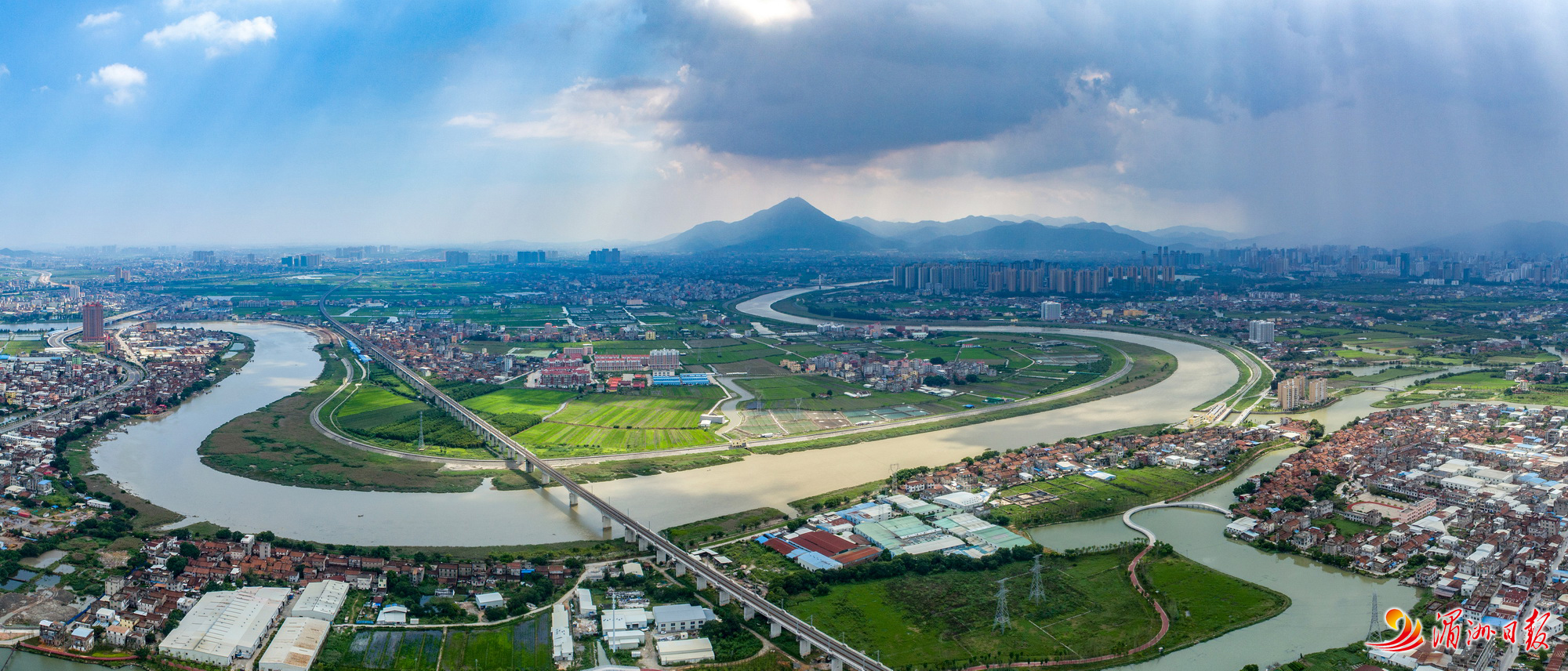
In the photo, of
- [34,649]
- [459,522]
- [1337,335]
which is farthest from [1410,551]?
[1337,335]

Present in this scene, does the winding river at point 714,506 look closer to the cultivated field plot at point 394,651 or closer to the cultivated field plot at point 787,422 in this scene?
the cultivated field plot at point 787,422

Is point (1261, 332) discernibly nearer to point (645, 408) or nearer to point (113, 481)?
point (645, 408)

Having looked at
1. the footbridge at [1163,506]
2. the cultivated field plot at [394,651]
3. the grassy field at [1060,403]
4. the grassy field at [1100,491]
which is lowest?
the cultivated field plot at [394,651]

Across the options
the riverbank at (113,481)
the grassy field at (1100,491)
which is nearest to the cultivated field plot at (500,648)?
the riverbank at (113,481)

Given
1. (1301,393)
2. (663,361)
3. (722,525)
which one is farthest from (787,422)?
(1301,393)

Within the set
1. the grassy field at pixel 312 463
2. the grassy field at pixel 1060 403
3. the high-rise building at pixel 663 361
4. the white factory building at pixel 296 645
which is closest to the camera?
the white factory building at pixel 296 645

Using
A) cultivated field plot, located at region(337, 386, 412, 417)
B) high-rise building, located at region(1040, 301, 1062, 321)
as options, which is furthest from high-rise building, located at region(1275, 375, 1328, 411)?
cultivated field plot, located at region(337, 386, 412, 417)

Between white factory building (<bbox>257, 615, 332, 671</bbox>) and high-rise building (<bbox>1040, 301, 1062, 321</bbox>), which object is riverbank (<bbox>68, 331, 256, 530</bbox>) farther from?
high-rise building (<bbox>1040, 301, 1062, 321</bbox>)

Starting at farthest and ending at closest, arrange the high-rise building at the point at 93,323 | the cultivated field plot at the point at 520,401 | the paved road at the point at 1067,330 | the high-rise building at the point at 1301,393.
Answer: the high-rise building at the point at 93,323, the paved road at the point at 1067,330, the high-rise building at the point at 1301,393, the cultivated field plot at the point at 520,401

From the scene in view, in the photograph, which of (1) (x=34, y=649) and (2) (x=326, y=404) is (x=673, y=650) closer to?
(1) (x=34, y=649)
